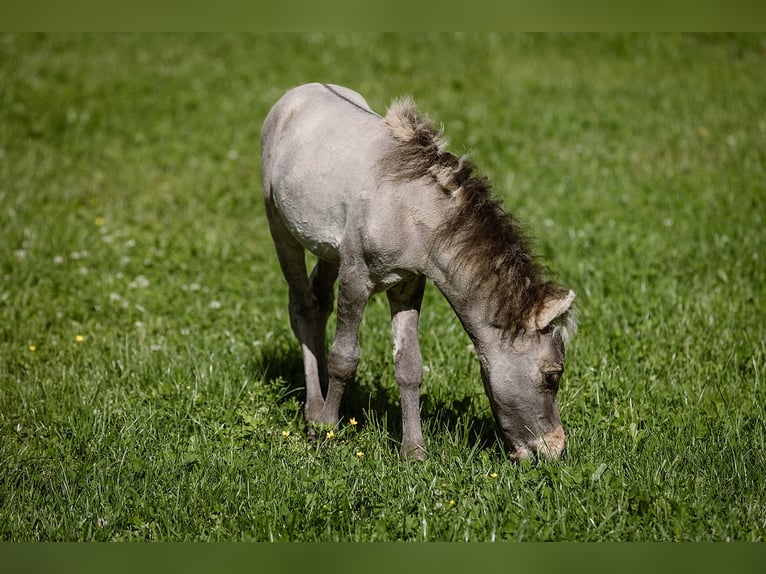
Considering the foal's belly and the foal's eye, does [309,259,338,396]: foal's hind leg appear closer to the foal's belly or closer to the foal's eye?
the foal's belly

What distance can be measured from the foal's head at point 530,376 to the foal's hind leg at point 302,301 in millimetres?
1662

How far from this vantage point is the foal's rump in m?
5.33

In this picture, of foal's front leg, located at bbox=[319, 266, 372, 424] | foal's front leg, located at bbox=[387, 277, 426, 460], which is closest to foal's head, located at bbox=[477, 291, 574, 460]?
foal's front leg, located at bbox=[387, 277, 426, 460]

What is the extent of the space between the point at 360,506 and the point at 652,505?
165cm

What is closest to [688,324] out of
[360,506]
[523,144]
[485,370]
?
[485,370]

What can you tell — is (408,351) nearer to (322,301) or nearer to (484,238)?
(484,238)

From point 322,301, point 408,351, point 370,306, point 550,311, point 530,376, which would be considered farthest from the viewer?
point 370,306

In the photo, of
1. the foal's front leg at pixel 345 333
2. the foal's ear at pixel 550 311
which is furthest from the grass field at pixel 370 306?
the foal's ear at pixel 550 311

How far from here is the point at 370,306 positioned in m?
8.16

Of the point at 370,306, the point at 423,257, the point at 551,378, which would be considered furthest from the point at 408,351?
the point at 370,306

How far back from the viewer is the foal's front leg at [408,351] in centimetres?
549

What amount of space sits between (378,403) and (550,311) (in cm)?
194

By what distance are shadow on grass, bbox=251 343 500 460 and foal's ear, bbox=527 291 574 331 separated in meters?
0.95

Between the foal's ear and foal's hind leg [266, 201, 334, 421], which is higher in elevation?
the foal's ear
